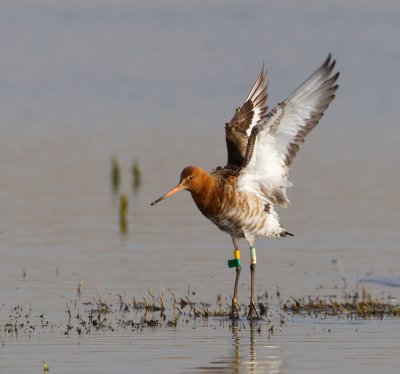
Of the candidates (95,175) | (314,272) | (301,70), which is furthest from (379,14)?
(314,272)

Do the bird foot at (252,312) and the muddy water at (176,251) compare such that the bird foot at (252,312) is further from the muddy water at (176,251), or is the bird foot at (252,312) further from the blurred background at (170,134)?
the blurred background at (170,134)

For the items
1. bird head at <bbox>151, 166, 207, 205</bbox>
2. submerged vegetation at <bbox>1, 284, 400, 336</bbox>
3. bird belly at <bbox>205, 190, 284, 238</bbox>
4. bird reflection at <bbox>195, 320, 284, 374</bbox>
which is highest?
bird head at <bbox>151, 166, 207, 205</bbox>

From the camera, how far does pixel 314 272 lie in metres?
13.7

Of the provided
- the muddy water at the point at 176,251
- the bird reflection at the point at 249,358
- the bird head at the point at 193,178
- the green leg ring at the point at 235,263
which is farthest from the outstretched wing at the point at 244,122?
the bird reflection at the point at 249,358

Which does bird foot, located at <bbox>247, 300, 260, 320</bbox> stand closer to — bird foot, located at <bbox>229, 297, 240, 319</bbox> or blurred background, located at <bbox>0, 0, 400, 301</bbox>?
bird foot, located at <bbox>229, 297, 240, 319</bbox>

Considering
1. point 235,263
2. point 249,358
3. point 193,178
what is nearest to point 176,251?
point 235,263

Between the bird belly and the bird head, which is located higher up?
the bird head

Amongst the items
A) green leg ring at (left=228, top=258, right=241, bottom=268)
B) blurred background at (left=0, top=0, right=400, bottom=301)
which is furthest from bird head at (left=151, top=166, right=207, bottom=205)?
blurred background at (left=0, top=0, right=400, bottom=301)

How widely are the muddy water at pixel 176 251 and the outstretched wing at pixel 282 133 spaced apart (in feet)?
3.89

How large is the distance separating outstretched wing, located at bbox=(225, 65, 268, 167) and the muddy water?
1.38 metres

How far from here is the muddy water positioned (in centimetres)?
972

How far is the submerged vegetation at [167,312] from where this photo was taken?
427 inches

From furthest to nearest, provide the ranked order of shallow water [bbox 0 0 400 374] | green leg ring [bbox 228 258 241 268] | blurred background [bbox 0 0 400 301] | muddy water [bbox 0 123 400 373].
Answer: blurred background [bbox 0 0 400 301]
green leg ring [bbox 228 258 241 268]
shallow water [bbox 0 0 400 374]
muddy water [bbox 0 123 400 373]

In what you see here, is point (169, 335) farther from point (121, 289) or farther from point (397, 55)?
point (397, 55)
